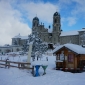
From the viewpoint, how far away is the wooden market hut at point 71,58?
18.7 metres

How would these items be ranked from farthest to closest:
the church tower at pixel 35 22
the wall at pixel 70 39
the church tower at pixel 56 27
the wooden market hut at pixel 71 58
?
1. the church tower at pixel 35 22
2. the church tower at pixel 56 27
3. the wall at pixel 70 39
4. the wooden market hut at pixel 71 58

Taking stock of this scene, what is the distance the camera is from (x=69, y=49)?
19.1 m

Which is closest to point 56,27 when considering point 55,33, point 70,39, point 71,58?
point 55,33

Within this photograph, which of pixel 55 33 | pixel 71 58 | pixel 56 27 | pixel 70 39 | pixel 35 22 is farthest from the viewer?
pixel 35 22

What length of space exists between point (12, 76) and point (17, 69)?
2.47 meters

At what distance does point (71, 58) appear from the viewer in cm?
1919

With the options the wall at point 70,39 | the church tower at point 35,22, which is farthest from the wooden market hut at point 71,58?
the church tower at point 35,22

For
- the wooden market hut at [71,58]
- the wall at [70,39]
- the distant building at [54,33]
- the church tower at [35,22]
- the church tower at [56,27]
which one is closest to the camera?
the wooden market hut at [71,58]

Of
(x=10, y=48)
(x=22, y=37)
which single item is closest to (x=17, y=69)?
(x=10, y=48)

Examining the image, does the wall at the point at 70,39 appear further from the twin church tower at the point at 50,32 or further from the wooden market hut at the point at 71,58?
the wooden market hut at the point at 71,58

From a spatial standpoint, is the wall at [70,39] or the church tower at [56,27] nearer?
the wall at [70,39]

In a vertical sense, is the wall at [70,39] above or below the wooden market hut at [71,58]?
above

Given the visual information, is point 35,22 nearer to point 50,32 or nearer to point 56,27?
point 50,32

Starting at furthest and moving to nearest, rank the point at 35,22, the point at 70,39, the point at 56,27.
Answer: the point at 35,22 → the point at 56,27 → the point at 70,39
